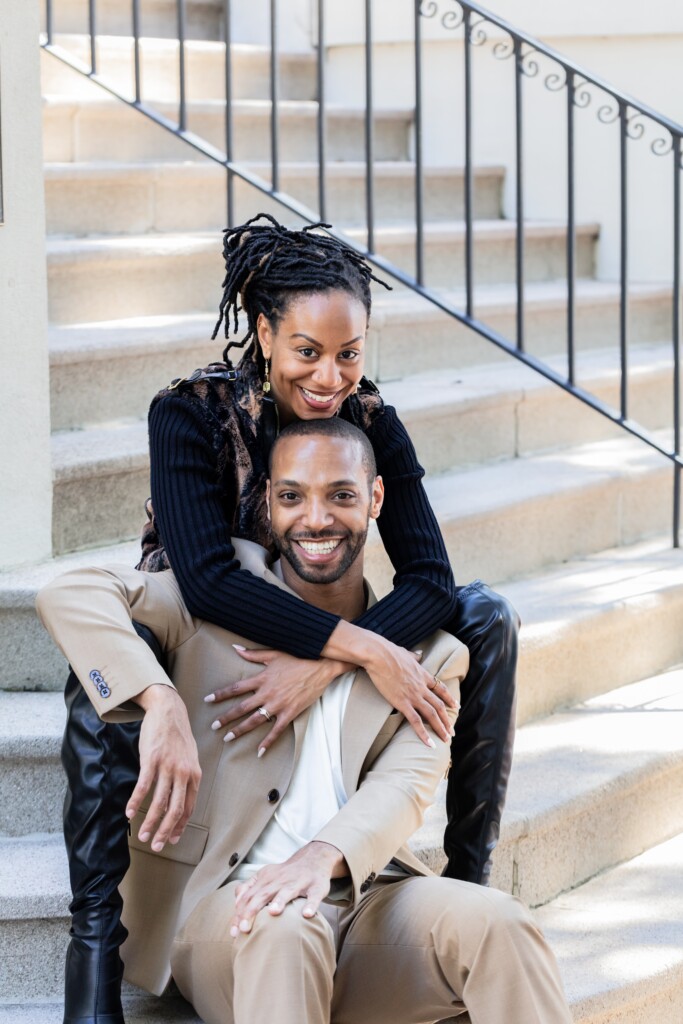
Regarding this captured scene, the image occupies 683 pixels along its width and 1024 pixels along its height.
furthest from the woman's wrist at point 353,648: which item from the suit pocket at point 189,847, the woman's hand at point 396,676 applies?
the suit pocket at point 189,847

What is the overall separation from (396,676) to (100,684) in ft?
1.57

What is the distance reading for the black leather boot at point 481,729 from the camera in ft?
8.91

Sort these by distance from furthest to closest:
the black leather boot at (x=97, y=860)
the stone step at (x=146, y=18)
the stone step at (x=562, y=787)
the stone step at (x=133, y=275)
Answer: the stone step at (x=146, y=18) → the stone step at (x=133, y=275) → the stone step at (x=562, y=787) → the black leather boot at (x=97, y=860)

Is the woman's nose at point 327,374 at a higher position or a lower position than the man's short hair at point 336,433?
higher

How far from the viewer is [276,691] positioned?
8.09ft

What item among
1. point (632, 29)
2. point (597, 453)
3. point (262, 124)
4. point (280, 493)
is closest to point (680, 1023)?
point (280, 493)

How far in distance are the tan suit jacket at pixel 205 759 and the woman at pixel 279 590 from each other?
44mm

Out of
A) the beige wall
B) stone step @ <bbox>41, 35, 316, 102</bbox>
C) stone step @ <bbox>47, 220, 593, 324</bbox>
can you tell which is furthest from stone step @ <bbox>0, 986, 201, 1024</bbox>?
stone step @ <bbox>41, 35, 316, 102</bbox>

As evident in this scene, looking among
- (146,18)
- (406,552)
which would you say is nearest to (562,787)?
(406,552)

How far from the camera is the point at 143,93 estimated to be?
Answer: 17.4 ft

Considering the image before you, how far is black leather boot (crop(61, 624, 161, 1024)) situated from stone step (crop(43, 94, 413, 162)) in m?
2.69

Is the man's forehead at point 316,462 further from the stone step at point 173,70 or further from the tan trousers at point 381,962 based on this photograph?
the stone step at point 173,70

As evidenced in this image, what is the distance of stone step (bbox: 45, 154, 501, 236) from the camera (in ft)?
14.7

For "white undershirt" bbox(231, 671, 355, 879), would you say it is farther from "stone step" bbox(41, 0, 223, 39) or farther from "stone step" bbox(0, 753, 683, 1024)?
"stone step" bbox(41, 0, 223, 39)
